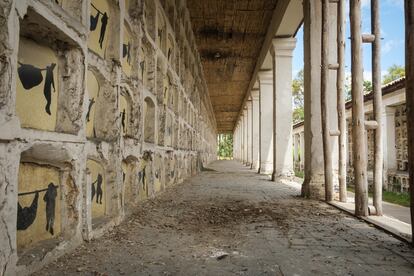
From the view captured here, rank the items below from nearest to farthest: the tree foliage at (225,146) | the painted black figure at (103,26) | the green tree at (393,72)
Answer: the painted black figure at (103,26) < the green tree at (393,72) < the tree foliage at (225,146)

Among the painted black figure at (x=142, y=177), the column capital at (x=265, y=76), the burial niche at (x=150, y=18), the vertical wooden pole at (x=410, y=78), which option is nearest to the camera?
the vertical wooden pole at (x=410, y=78)

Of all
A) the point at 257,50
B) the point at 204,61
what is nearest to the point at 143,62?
the point at 257,50

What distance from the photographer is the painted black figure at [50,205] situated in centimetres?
207

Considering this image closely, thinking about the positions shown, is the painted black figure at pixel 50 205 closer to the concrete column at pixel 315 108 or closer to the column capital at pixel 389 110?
the concrete column at pixel 315 108

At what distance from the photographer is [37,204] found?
78.0 inches

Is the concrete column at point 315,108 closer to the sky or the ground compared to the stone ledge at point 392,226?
closer to the sky

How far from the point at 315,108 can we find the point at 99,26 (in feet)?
11.4

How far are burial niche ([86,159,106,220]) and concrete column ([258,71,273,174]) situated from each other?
29.8 feet

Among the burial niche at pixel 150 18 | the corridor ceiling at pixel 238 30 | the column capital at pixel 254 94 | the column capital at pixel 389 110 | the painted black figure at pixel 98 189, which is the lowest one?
the painted black figure at pixel 98 189

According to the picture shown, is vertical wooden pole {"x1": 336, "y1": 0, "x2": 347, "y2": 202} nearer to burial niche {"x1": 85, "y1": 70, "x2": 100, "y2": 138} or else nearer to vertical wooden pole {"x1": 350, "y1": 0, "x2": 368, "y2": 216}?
vertical wooden pole {"x1": 350, "y1": 0, "x2": 368, "y2": 216}

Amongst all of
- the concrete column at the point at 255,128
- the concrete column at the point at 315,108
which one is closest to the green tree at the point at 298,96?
the concrete column at the point at 255,128

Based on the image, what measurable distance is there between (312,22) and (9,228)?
16.4ft

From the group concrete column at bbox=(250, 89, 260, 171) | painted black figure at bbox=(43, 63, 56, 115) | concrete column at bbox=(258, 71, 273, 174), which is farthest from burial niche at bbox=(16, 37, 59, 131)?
concrete column at bbox=(250, 89, 260, 171)

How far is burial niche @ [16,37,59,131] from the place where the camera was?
75.4 inches
